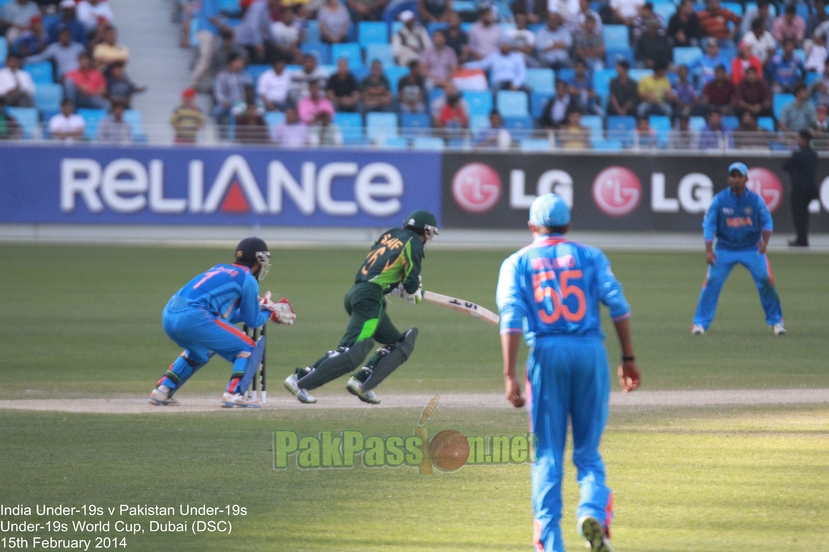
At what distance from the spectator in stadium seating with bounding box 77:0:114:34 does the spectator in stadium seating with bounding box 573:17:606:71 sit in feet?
36.6

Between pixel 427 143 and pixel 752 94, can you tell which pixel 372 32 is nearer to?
pixel 427 143

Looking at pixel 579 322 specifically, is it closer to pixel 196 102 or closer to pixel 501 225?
pixel 501 225

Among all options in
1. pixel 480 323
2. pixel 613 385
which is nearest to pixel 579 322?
pixel 613 385

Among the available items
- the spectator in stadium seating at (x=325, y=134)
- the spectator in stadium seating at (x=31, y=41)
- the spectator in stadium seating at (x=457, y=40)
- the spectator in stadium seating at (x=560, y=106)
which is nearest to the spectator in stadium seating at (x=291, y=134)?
the spectator in stadium seating at (x=325, y=134)

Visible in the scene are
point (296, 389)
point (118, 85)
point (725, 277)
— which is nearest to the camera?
point (296, 389)

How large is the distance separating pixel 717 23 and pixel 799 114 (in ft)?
13.0

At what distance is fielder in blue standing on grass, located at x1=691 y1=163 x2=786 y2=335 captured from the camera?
14539mm

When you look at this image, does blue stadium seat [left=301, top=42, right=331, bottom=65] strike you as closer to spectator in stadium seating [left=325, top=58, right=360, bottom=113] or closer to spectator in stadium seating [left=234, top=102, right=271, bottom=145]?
spectator in stadium seating [left=325, top=58, right=360, bottom=113]

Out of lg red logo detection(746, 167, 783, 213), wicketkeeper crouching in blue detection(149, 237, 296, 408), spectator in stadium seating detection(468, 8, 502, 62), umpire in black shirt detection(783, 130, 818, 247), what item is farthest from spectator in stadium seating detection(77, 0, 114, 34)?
wicketkeeper crouching in blue detection(149, 237, 296, 408)

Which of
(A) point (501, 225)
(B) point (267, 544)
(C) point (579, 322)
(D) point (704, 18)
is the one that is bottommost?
(A) point (501, 225)

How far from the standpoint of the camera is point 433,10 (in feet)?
94.3

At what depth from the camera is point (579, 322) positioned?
5855mm

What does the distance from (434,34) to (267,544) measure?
22120mm

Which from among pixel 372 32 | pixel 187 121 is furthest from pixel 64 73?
pixel 372 32
